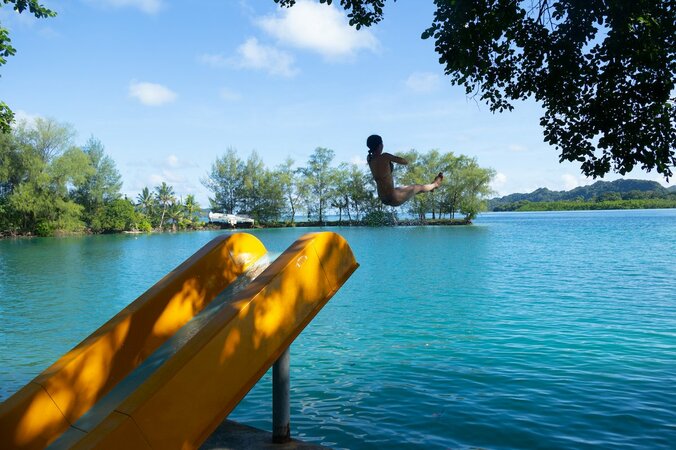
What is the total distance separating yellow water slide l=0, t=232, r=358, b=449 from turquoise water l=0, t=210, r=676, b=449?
2056mm

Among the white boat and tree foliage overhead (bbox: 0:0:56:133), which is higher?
tree foliage overhead (bbox: 0:0:56:133)

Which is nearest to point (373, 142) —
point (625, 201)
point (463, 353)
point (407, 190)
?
point (407, 190)

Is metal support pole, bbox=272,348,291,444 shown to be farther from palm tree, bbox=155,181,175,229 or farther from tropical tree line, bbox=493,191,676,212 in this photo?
tropical tree line, bbox=493,191,676,212

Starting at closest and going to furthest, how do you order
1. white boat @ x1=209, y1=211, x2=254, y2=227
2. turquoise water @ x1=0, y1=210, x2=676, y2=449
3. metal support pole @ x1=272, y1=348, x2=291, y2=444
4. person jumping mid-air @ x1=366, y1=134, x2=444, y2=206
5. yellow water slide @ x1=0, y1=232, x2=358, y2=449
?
yellow water slide @ x1=0, y1=232, x2=358, y2=449 < metal support pole @ x1=272, y1=348, x2=291, y2=444 < person jumping mid-air @ x1=366, y1=134, x2=444, y2=206 < turquoise water @ x1=0, y1=210, x2=676, y2=449 < white boat @ x1=209, y1=211, x2=254, y2=227

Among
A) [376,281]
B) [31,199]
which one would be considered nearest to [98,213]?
[31,199]

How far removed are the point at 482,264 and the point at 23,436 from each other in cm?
2257

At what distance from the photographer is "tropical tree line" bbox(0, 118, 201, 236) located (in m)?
53.6

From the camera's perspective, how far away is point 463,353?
31.7ft

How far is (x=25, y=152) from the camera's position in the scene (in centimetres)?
5397

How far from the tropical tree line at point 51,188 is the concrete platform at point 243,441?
57523 millimetres

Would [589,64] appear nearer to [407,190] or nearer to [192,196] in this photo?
[407,190]

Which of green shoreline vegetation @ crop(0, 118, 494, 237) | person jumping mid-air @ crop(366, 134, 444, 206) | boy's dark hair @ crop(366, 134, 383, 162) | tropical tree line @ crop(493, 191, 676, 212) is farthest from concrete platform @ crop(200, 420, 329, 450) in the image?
tropical tree line @ crop(493, 191, 676, 212)

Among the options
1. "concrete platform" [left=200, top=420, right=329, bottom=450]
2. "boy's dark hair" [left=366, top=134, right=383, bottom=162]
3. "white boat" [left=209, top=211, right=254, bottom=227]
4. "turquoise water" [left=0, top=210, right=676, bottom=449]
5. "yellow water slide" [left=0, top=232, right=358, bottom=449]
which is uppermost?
"boy's dark hair" [left=366, top=134, right=383, bottom=162]

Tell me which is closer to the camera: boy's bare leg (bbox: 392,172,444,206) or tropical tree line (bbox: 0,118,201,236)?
boy's bare leg (bbox: 392,172,444,206)
